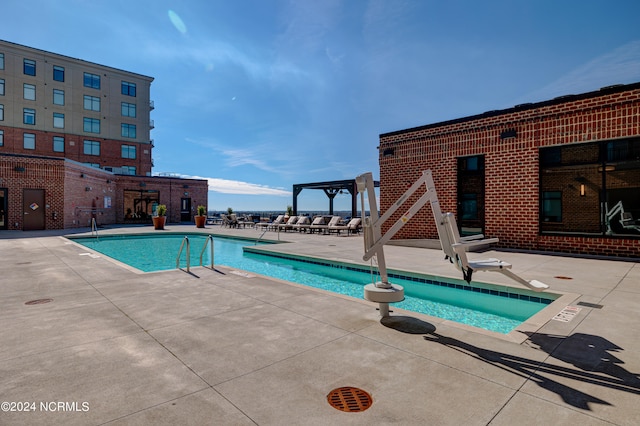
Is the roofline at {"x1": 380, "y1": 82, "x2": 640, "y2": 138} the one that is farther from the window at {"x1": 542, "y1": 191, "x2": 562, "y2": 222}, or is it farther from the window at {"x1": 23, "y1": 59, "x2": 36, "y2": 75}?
the window at {"x1": 23, "y1": 59, "x2": 36, "y2": 75}

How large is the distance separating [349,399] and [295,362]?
71 centimetres

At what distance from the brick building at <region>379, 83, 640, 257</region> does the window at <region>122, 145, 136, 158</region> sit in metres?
34.8

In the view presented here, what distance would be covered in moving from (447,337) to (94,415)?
3140 millimetres

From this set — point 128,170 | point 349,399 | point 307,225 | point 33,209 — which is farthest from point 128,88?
point 349,399

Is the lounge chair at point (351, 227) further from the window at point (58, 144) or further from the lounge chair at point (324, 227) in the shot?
the window at point (58, 144)

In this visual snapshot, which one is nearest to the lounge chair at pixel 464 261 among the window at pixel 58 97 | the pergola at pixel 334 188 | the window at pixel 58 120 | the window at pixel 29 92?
the pergola at pixel 334 188

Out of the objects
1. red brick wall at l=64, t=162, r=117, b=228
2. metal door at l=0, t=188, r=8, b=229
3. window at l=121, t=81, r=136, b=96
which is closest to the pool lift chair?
red brick wall at l=64, t=162, r=117, b=228

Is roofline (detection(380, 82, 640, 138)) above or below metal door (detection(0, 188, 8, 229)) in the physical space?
above

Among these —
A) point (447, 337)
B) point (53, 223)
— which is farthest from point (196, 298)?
point (53, 223)

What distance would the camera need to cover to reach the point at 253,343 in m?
3.24

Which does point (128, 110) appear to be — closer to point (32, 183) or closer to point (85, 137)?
point (85, 137)

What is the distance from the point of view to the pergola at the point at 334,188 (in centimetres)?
2449

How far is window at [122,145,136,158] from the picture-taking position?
3709 centimetres

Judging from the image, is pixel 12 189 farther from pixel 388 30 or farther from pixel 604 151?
pixel 604 151
